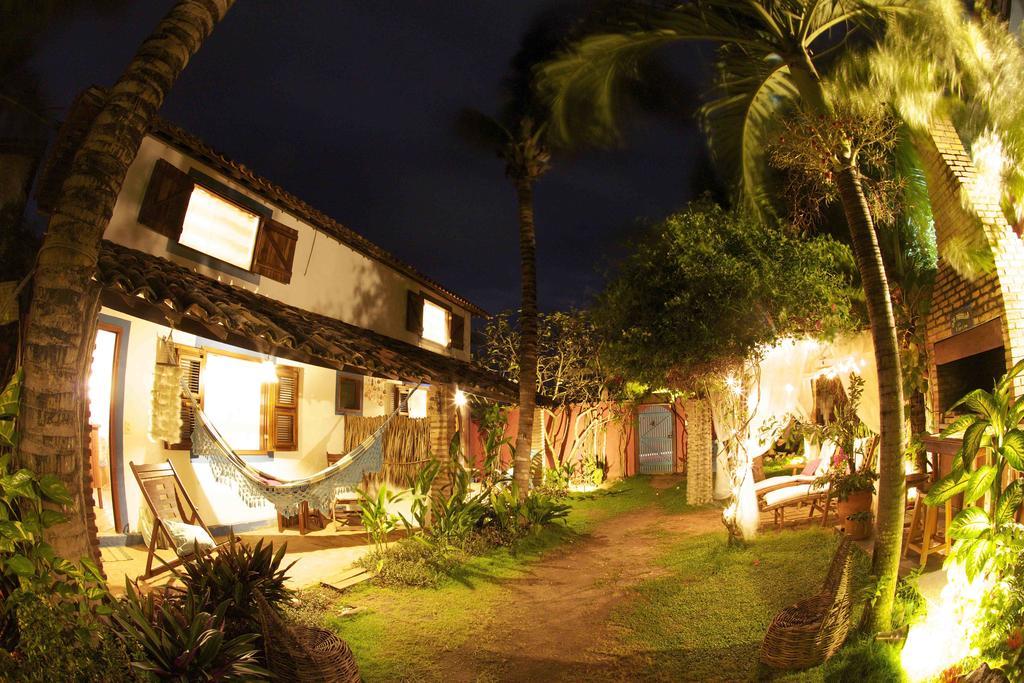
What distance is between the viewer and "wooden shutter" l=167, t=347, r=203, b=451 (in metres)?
7.63

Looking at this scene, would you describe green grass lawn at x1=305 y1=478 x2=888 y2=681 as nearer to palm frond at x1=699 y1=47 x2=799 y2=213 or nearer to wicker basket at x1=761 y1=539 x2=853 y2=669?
wicker basket at x1=761 y1=539 x2=853 y2=669

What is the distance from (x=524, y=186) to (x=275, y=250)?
3.93 m

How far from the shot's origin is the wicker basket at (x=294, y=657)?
11.0 ft

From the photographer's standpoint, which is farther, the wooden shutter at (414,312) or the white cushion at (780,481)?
the wooden shutter at (414,312)

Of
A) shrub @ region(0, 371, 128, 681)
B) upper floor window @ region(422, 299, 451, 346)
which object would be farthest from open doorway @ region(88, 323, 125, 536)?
upper floor window @ region(422, 299, 451, 346)

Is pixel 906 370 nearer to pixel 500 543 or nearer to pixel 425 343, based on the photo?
pixel 500 543

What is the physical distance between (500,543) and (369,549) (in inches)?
65.3

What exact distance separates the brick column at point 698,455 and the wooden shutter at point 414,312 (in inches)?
213

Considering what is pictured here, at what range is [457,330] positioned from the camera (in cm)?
1459

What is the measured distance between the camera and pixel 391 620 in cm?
530

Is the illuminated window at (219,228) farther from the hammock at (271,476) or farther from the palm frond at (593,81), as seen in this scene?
the palm frond at (593,81)

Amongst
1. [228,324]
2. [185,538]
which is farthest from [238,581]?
[228,324]

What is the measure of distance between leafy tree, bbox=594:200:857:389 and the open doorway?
603cm

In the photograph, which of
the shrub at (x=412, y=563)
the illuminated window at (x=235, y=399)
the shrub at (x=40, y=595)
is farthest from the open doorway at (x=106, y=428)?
the shrub at (x=40, y=595)
